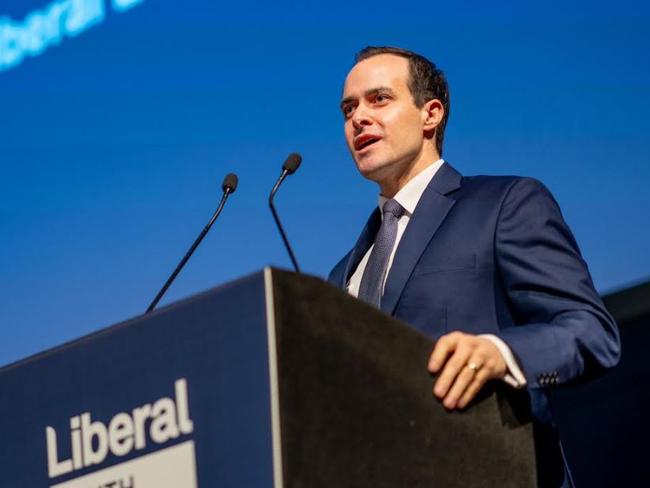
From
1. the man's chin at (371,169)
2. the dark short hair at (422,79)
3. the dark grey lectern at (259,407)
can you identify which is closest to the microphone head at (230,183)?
the man's chin at (371,169)

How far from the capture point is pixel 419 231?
Answer: 2031 mm

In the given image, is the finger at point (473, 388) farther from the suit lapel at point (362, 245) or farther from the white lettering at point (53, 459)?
the suit lapel at point (362, 245)

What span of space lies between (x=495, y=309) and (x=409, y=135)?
0.57 meters

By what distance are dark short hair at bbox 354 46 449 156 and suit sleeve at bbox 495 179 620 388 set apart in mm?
496

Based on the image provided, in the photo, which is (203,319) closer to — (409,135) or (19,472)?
(19,472)

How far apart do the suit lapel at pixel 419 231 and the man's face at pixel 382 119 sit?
6.6 inches

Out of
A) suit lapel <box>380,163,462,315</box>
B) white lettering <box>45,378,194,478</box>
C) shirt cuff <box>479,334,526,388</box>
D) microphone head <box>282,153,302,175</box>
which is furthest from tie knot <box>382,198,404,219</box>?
white lettering <box>45,378,194,478</box>

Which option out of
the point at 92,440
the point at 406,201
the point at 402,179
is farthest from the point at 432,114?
the point at 92,440

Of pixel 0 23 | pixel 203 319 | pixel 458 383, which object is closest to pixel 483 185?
pixel 458 383

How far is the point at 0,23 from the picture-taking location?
408 centimetres

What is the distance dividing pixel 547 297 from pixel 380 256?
39 cm

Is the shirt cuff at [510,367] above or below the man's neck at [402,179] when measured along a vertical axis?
below

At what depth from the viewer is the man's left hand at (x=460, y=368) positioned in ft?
4.94

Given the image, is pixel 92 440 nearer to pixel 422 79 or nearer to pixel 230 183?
pixel 230 183
